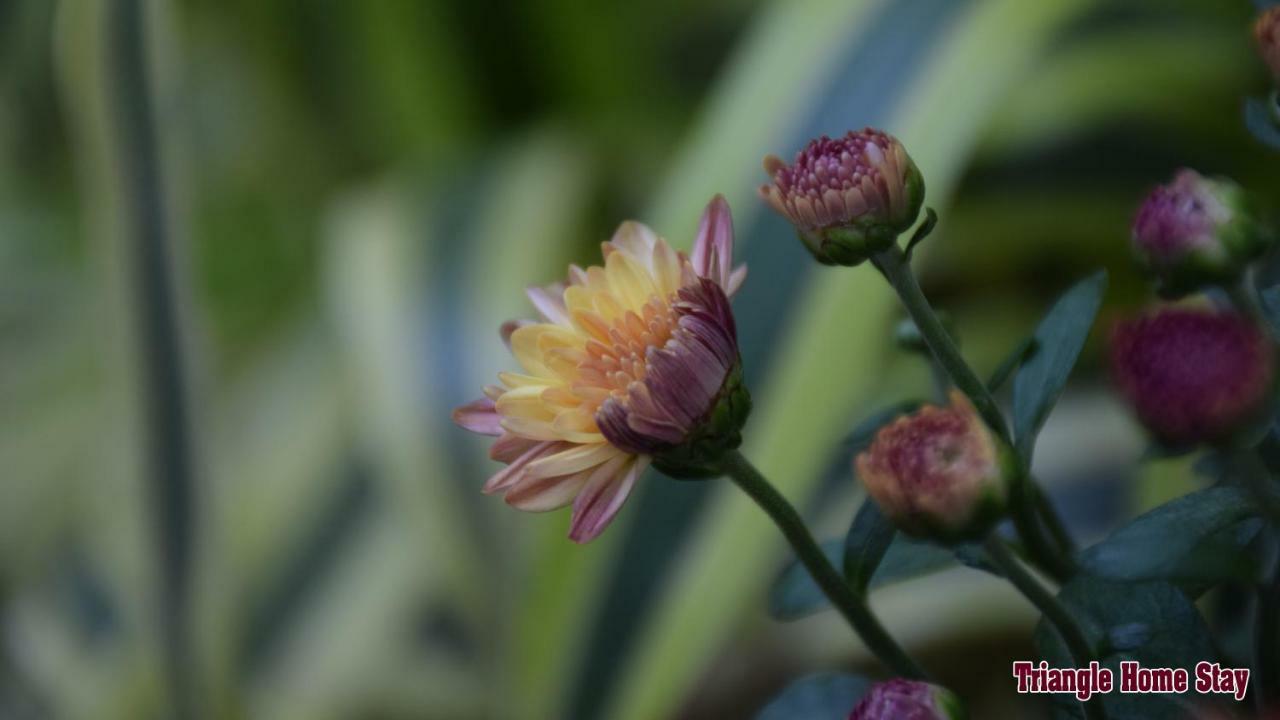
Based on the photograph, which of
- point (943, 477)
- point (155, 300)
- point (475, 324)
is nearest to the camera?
point (943, 477)

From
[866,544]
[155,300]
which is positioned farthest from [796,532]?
[155,300]

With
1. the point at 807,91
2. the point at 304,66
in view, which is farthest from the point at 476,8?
the point at 807,91

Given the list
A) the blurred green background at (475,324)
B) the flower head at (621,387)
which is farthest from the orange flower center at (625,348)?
the blurred green background at (475,324)

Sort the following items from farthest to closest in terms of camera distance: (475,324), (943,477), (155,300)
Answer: (475,324)
(155,300)
(943,477)

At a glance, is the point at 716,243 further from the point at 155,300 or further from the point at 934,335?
the point at 155,300

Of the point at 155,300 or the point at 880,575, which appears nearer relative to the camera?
the point at 880,575

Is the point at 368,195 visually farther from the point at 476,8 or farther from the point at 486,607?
the point at 486,607
